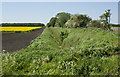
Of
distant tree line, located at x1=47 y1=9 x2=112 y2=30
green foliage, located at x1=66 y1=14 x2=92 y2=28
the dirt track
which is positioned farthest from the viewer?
green foliage, located at x1=66 y1=14 x2=92 y2=28

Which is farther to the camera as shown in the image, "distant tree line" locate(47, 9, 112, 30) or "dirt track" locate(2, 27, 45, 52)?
"distant tree line" locate(47, 9, 112, 30)

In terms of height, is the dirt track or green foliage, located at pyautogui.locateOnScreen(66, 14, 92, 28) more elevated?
green foliage, located at pyautogui.locateOnScreen(66, 14, 92, 28)

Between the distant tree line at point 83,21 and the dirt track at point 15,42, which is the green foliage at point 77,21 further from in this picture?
the dirt track at point 15,42

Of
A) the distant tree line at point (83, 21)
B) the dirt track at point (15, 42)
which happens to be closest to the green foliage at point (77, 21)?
the distant tree line at point (83, 21)

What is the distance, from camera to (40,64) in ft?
27.2

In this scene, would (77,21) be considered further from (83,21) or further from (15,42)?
(15,42)

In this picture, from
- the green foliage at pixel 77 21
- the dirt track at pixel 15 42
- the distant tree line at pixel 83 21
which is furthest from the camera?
the green foliage at pixel 77 21

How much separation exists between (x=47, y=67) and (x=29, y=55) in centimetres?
220

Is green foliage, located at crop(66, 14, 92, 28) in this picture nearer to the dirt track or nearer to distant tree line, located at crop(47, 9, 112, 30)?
distant tree line, located at crop(47, 9, 112, 30)

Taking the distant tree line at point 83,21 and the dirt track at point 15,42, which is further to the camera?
the distant tree line at point 83,21

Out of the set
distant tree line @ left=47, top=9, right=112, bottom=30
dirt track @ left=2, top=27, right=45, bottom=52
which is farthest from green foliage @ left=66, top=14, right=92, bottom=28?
dirt track @ left=2, top=27, right=45, bottom=52

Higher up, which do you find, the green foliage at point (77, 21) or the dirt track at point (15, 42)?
the green foliage at point (77, 21)

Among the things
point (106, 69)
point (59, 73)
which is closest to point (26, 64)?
point (59, 73)

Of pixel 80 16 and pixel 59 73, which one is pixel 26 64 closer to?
pixel 59 73
